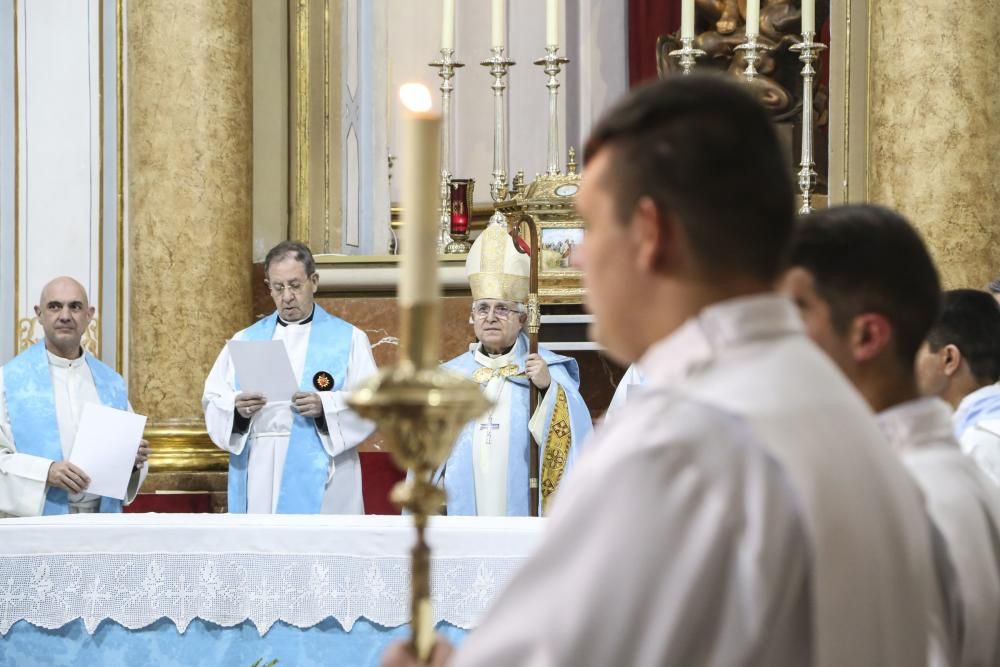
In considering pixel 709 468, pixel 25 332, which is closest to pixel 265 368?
pixel 25 332

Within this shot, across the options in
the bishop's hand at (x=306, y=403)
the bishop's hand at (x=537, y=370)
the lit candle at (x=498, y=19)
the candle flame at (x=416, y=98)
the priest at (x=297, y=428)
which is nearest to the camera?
the candle flame at (x=416, y=98)

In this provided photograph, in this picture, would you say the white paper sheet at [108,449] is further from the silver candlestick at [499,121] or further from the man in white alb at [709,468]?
the man in white alb at [709,468]

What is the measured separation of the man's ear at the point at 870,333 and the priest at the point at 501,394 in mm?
4161

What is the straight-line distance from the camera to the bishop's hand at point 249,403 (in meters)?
6.12

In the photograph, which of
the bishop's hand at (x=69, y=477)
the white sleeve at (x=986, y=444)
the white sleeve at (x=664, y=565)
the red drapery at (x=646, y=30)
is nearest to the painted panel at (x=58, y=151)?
the bishop's hand at (x=69, y=477)

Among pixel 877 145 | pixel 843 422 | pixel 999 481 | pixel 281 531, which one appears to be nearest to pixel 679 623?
pixel 843 422

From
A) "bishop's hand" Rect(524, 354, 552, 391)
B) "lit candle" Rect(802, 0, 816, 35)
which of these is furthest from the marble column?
"lit candle" Rect(802, 0, 816, 35)

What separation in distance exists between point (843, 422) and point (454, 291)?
20.9 ft

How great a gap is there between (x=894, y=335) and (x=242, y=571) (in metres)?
3.10

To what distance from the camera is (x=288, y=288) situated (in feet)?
21.5

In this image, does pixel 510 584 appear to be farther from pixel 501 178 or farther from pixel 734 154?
pixel 501 178

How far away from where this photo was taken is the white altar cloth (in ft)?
14.9

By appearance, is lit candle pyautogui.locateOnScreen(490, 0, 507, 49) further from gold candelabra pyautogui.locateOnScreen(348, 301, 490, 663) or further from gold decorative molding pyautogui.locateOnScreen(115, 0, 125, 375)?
gold candelabra pyautogui.locateOnScreen(348, 301, 490, 663)

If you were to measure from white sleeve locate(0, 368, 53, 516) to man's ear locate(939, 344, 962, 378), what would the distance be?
11.9 feet
